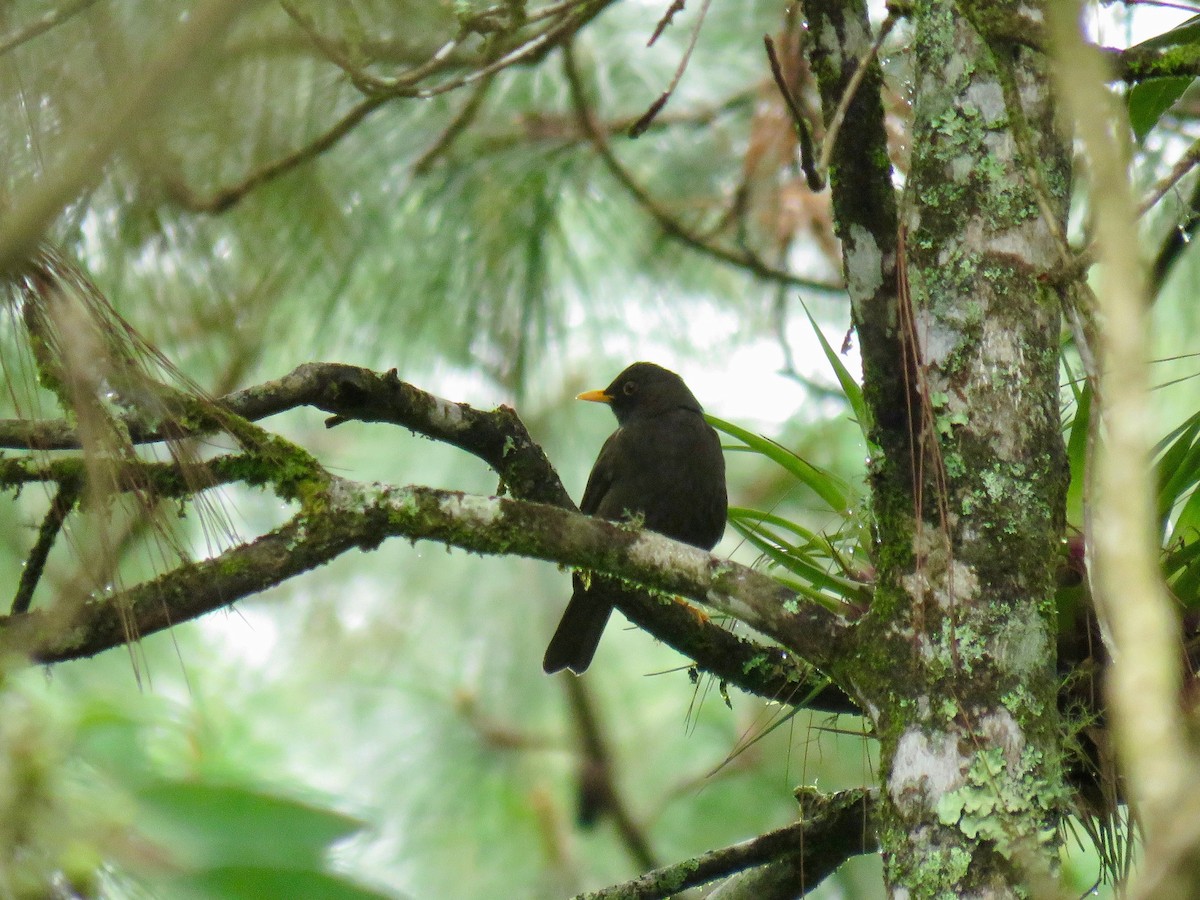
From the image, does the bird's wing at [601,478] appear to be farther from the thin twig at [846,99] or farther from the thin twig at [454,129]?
the thin twig at [846,99]

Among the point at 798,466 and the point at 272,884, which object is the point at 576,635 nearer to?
the point at 798,466

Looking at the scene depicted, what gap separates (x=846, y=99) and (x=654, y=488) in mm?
2998

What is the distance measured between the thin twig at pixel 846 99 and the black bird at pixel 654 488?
268 cm

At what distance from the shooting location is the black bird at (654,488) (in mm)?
4988

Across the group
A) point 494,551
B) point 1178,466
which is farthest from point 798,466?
point 494,551

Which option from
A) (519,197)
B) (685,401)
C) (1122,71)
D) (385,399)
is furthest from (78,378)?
(685,401)

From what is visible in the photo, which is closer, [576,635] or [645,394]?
[576,635]

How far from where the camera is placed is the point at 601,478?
17.5ft

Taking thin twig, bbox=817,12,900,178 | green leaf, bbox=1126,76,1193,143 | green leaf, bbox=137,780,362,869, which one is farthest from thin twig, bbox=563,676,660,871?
green leaf, bbox=137,780,362,869

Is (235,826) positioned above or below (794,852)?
below

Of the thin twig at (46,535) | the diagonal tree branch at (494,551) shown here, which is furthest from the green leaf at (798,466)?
the thin twig at (46,535)

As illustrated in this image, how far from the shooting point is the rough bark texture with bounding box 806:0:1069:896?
2.06 m

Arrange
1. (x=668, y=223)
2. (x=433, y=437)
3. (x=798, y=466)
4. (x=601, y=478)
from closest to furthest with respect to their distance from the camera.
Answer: (x=433, y=437)
(x=798, y=466)
(x=668, y=223)
(x=601, y=478)

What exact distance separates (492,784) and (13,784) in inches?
227
